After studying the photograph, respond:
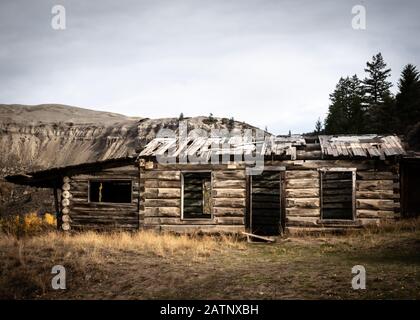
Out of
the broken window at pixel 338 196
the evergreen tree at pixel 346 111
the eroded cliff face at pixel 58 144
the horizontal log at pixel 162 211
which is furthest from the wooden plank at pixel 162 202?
the eroded cliff face at pixel 58 144

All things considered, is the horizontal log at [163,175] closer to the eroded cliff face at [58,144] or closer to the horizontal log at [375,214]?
the horizontal log at [375,214]

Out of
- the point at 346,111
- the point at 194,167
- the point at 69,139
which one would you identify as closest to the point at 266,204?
the point at 194,167

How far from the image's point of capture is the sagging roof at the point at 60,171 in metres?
14.3

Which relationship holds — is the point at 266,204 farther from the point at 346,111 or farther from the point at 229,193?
the point at 346,111

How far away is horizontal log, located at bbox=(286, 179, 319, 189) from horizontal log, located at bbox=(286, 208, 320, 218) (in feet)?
2.62

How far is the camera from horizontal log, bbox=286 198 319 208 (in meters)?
13.2

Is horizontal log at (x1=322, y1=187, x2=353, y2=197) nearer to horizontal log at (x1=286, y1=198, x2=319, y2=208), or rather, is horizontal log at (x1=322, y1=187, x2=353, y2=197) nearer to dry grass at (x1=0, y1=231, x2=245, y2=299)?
horizontal log at (x1=286, y1=198, x2=319, y2=208)

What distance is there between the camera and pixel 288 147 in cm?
1405

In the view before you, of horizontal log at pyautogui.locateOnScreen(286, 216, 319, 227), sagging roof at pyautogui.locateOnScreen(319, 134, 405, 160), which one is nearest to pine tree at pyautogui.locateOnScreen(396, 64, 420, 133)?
sagging roof at pyautogui.locateOnScreen(319, 134, 405, 160)

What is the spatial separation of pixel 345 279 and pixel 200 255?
14.3ft

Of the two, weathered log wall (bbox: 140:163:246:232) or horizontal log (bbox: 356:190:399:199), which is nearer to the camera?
horizontal log (bbox: 356:190:399:199)

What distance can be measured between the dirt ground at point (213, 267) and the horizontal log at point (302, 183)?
181 centimetres

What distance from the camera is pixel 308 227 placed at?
43.2ft
